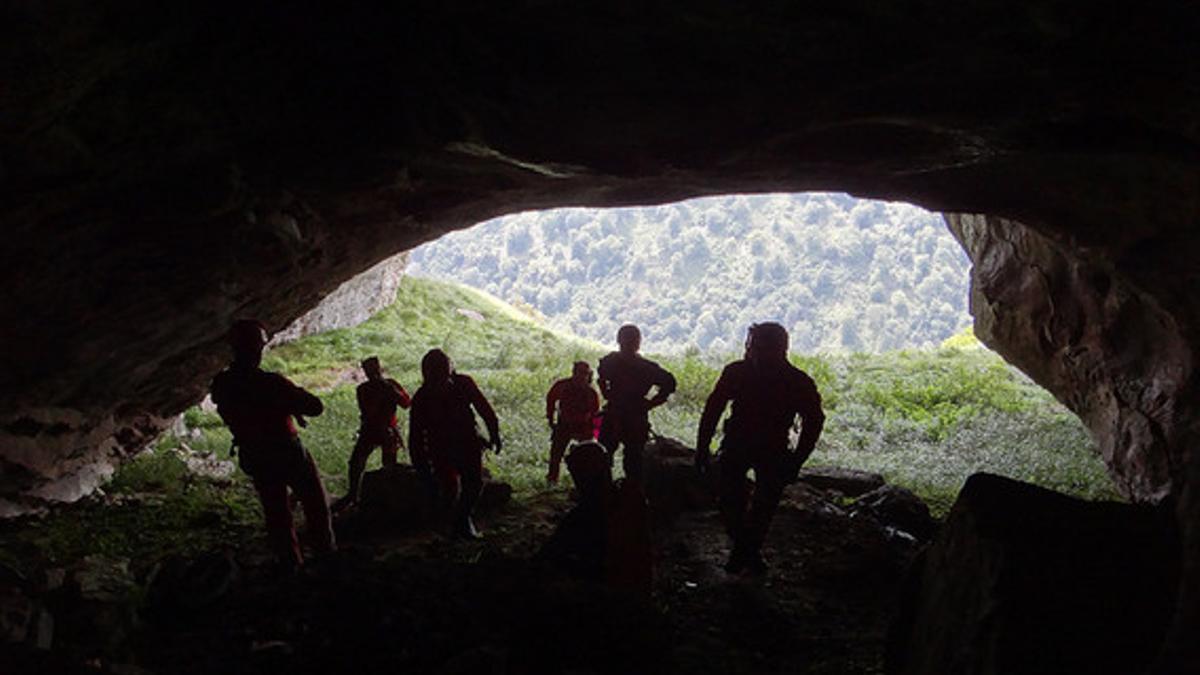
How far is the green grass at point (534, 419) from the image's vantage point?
934 centimetres

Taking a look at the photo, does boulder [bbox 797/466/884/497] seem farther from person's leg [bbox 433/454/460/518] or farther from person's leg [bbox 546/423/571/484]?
person's leg [bbox 433/454/460/518]

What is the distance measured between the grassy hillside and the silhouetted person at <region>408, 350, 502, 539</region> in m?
3.53

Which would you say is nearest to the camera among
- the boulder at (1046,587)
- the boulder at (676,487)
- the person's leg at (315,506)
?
the boulder at (1046,587)

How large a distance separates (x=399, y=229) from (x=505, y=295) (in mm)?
126572

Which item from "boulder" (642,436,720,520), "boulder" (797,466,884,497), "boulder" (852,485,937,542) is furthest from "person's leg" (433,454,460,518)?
"boulder" (797,466,884,497)

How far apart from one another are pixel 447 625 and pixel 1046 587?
3236 mm

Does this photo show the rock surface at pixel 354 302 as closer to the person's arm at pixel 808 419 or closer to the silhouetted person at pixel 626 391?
the silhouetted person at pixel 626 391

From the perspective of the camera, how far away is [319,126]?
660 centimetres

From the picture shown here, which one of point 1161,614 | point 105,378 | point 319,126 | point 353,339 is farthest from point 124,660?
point 353,339

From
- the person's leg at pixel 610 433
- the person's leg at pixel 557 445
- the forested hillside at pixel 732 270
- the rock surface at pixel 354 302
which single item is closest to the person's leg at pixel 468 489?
the person's leg at pixel 610 433

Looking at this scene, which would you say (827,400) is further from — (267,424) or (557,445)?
(267,424)

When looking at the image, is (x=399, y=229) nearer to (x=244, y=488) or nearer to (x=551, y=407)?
(x=551, y=407)

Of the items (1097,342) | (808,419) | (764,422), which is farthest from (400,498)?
(1097,342)

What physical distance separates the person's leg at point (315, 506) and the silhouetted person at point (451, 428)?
4.04ft
